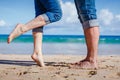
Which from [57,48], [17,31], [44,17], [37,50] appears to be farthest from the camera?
[57,48]

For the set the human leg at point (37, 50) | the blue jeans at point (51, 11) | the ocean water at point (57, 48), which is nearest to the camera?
the blue jeans at point (51, 11)

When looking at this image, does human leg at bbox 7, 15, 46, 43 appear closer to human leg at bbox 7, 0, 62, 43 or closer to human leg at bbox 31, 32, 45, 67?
human leg at bbox 7, 0, 62, 43

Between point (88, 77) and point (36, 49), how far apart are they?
3.53 feet

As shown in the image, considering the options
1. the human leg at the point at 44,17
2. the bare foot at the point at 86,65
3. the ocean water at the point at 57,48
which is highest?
the human leg at the point at 44,17

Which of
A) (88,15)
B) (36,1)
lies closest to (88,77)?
(88,15)

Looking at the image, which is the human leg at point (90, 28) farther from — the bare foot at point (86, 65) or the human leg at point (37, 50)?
the human leg at point (37, 50)

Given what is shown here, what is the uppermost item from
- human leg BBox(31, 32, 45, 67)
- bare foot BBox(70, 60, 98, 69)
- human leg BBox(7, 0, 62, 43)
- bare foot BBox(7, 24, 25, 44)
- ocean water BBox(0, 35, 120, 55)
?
human leg BBox(7, 0, 62, 43)

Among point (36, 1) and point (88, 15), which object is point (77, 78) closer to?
point (88, 15)

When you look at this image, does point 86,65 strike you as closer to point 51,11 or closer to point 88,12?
point 88,12

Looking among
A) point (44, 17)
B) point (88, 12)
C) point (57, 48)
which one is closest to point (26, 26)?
point (44, 17)

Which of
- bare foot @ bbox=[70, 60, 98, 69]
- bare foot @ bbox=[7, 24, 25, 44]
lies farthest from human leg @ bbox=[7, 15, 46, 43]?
bare foot @ bbox=[70, 60, 98, 69]

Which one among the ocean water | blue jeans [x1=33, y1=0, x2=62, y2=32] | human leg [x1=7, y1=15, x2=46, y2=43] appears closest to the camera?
human leg [x1=7, y1=15, x2=46, y2=43]

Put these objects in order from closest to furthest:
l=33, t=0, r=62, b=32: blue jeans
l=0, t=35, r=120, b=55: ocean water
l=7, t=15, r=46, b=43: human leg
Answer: l=7, t=15, r=46, b=43: human leg < l=33, t=0, r=62, b=32: blue jeans < l=0, t=35, r=120, b=55: ocean water

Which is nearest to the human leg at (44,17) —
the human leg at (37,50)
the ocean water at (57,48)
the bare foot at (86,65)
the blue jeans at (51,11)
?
the blue jeans at (51,11)
